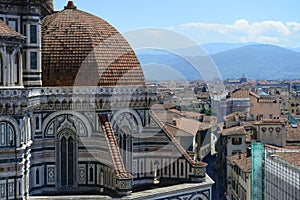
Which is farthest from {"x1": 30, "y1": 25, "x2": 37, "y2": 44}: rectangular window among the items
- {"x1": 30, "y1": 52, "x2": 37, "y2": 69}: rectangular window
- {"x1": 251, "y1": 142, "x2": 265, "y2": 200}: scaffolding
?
{"x1": 251, "y1": 142, "x2": 265, "y2": 200}: scaffolding

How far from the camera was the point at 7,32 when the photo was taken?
19.9m

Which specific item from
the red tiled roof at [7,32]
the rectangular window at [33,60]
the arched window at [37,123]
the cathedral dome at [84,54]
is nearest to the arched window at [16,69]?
the red tiled roof at [7,32]

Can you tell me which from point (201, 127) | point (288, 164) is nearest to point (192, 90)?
point (201, 127)

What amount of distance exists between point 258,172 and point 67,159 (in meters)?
13.5

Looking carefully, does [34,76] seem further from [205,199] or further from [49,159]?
[205,199]

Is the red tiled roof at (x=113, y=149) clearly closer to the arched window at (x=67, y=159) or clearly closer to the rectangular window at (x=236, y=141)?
the arched window at (x=67, y=159)

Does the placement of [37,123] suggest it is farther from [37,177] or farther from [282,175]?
[282,175]

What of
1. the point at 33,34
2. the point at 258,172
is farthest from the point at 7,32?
the point at 258,172

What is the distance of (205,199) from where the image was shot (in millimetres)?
23438

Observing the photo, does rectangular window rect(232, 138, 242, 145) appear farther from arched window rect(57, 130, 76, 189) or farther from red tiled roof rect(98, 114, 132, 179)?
arched window rect(57, 130, 76, 189)

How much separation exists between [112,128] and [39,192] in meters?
3.51

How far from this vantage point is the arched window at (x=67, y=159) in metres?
22.4

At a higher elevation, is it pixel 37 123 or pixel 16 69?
pixel 16 69

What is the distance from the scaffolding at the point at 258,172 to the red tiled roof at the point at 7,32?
16.3 meters
